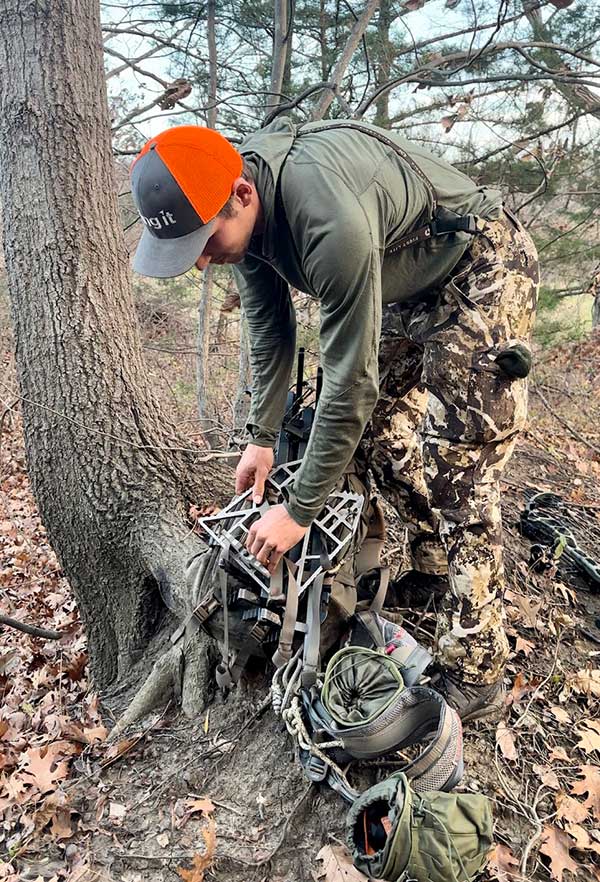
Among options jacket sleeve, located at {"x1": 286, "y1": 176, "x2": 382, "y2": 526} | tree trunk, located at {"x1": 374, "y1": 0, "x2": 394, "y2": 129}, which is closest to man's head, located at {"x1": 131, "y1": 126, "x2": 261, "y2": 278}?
jacket sleeve, located at {"x1": 286, "y1": 176, "x2": 382, "y2": 526}

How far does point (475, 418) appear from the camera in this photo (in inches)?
88.2

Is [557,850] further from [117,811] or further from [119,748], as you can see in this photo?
[119,748]

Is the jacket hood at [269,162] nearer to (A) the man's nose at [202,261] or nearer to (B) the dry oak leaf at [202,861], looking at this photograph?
(A) the man's nose at [202,261]

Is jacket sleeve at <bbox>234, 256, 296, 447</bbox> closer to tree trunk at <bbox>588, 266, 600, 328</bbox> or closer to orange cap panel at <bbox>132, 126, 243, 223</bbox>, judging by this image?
orange cap panel at <bbox>132, 126, 243, 223</bbox>

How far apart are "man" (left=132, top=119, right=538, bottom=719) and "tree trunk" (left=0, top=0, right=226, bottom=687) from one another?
697 millimetres

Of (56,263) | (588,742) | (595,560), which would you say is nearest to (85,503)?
(56,263)

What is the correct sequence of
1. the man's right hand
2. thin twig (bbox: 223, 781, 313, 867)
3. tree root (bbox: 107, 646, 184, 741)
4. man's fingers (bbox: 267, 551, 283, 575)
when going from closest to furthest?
thin twig (bbox: 223, 781, 313, 867) → man's fingers (bbox: 267, 551, 283, 575) → the man's right hand → tree root (bbox: 107, 646, 184, 741)

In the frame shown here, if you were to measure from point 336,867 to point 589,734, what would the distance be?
47.7 inches

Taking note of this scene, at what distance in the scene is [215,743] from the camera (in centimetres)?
240

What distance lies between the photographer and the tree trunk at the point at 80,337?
272 centimetres

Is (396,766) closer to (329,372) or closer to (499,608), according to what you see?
(499,608)

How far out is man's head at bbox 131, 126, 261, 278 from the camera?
5.78ft

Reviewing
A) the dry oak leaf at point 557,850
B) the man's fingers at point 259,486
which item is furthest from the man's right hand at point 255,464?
the dry oak leaf at point 557,850

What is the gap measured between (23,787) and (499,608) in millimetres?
2116
